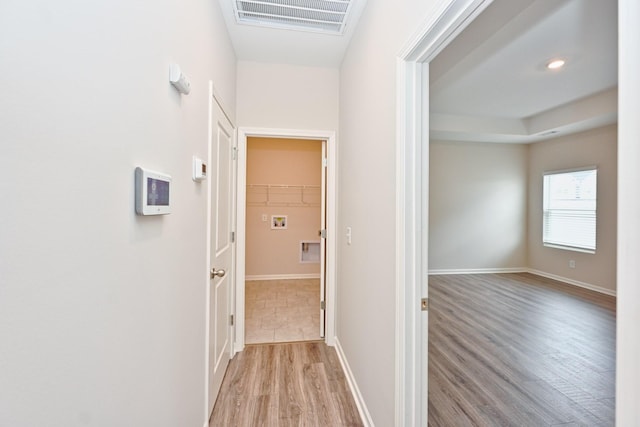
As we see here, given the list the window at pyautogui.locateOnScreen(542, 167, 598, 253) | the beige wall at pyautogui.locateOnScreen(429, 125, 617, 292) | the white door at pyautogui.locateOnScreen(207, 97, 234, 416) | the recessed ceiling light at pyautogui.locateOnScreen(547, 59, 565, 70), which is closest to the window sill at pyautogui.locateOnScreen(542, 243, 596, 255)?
the window at pyautogui.locateOnScreen(542, 167, 598, 253)

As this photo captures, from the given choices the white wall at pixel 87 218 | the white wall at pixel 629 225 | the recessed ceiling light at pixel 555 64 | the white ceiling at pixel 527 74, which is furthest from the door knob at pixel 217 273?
the recessed ceiling light at pixel 555 64

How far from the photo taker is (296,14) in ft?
6.74

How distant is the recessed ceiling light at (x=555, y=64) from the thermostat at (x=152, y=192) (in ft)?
12.6

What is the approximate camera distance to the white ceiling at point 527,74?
7.13ft

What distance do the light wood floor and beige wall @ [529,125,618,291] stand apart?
4654 millimetres

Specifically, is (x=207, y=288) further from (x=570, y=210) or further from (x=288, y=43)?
(x=570, y=210)

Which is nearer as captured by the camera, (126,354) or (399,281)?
(126,354)

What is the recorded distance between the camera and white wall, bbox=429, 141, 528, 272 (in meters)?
5.54

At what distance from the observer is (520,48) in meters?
2.66

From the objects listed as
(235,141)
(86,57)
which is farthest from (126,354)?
(235,141)

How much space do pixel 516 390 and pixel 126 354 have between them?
253cm

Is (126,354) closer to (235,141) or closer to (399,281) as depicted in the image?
(399,281)

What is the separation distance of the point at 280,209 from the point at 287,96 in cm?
276

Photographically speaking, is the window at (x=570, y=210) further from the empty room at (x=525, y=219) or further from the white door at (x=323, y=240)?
the white door at (x=323, y=240)
